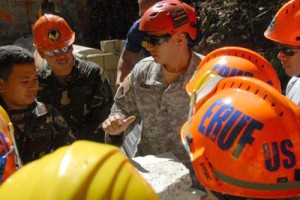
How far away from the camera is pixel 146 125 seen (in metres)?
3.12

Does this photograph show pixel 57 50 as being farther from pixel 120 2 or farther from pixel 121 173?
pixel 120 2

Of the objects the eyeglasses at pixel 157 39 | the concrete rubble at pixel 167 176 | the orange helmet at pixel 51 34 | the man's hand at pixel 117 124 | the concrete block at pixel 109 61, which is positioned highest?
the eyeglasses at pixel 157 39

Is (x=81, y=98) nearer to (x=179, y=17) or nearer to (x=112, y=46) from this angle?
(x=179, y=17)

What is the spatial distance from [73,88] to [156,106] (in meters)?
1.20

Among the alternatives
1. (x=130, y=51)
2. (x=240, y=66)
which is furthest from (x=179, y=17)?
(x=130, y=51)

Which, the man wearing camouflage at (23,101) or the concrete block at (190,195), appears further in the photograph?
the man wearing camouflage at (23,101)

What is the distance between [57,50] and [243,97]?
261 centimetres

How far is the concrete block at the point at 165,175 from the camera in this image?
8.28 feet

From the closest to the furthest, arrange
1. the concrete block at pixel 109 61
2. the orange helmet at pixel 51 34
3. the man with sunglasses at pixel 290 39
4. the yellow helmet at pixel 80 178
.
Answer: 1. the yellow helmet at pixel 80 178
2. the man with sunglasses at pixel 290 39
3. the orange helmet at pixel 51 34
4. the concrete block at pixel 109 61

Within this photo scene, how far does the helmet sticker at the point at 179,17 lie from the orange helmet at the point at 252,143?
1.29m

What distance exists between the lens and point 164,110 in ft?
10.1

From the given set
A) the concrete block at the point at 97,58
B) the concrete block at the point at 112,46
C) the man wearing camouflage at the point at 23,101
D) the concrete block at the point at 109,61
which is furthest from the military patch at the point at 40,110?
the concrete block at the point at 112,46

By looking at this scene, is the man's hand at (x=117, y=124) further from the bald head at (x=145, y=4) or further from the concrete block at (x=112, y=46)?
the concrete block at (x=112, y=46)

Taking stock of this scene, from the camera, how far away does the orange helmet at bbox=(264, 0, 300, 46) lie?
10.9 ft
